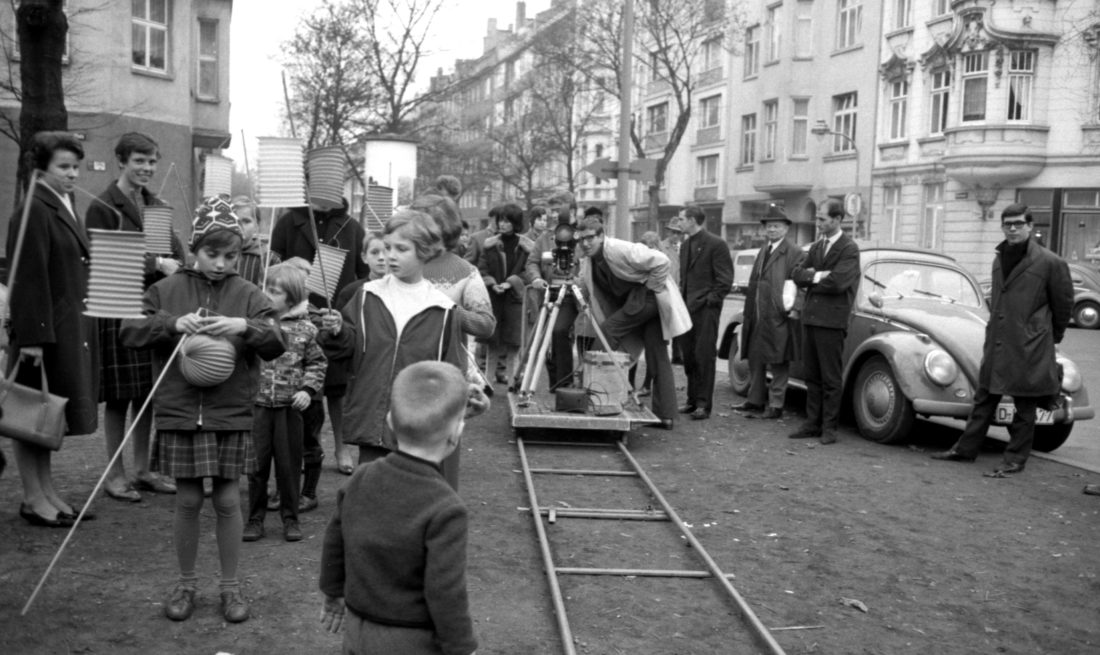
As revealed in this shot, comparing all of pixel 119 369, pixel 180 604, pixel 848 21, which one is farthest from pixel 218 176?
pixel 848 21

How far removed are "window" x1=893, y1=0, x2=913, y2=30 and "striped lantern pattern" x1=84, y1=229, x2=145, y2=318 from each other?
3861cm

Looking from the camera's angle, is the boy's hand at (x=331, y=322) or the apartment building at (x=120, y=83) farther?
the apartment building at (x=120, y=83)

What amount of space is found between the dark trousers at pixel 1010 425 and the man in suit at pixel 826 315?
3.80 feet

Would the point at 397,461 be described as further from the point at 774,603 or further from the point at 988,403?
the point at 988,403

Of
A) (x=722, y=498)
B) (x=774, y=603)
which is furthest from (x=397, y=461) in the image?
(x=722, y=498)

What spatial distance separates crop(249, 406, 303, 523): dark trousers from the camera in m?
6.10

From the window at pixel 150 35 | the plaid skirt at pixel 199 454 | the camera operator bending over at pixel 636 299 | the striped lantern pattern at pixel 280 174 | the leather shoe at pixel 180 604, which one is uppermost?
the window at pixel 150 35

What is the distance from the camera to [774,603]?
18.2 ft

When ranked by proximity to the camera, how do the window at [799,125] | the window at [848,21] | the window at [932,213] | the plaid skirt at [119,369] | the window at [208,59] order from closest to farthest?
the plaid skirt at [119,369]
the window at [208,59]
the window at [932,213]
the window at [848,21]
the window at [799,125]

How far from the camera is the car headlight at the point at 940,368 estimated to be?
973cm

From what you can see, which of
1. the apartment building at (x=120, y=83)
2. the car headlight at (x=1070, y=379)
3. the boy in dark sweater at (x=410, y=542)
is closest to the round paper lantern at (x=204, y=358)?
the boy in dark sweater at (x=410, y=542)

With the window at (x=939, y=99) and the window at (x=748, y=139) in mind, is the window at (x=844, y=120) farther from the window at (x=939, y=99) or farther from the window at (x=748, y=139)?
the window at (x=748, y=139)

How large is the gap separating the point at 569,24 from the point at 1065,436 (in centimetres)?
3962

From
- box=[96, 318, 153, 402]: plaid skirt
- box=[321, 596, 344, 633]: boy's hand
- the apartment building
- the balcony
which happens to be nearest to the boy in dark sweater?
box=[321, 596, 344, 633]: boy's hand
